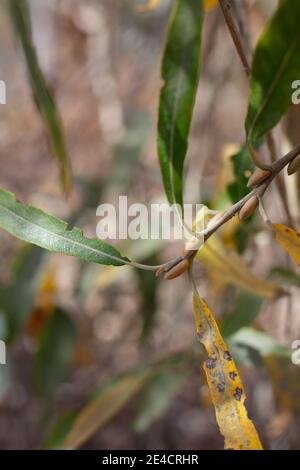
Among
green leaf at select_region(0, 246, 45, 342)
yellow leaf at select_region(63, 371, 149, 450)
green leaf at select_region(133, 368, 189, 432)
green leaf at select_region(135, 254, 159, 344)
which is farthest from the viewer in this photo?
green leaf at select_region(135, 254, 159, 344)

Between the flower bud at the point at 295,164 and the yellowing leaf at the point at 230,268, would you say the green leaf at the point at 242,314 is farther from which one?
the flower bud at the point at 295,164

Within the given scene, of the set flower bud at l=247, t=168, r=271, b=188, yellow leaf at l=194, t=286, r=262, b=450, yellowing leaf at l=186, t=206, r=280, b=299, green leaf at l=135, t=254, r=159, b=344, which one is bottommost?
yellow leaf at l=194, t=286, r=262, b=450

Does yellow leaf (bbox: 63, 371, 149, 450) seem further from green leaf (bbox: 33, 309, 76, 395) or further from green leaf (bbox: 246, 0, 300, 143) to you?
green leaf (bbox: 246, 0, 300, 143)

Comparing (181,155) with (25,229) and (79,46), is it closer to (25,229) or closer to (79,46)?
(25,229)

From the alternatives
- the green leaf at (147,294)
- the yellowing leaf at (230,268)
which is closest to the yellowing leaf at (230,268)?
the yellowing leaf at (230,268)

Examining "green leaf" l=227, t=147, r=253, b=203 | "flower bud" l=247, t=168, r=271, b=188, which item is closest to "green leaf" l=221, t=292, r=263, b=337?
"green leaf" l=227, t=147, r=253, b=203

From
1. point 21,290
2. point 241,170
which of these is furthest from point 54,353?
point 241,170

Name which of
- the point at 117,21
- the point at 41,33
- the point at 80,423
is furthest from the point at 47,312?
the point at 41,33
